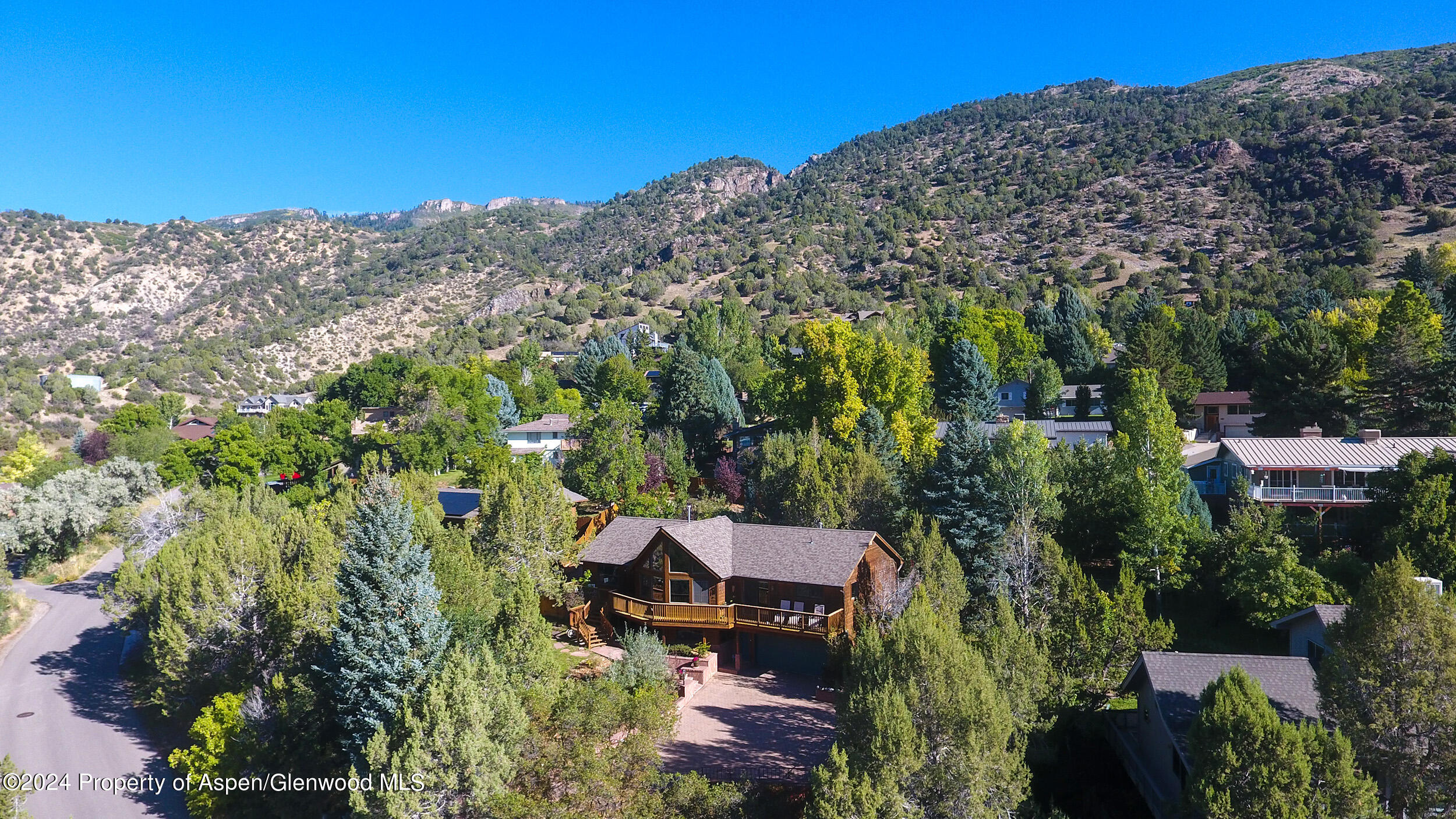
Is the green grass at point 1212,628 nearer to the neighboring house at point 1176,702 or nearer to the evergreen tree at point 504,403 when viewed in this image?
the neighboring house at point 1176,702

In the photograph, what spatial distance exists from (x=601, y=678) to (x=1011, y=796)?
1056 centimetres

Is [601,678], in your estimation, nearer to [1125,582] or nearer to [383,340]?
[1125,582]

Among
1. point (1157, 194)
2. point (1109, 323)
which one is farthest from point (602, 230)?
point (1109, 323)

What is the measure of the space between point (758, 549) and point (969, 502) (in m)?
8.66

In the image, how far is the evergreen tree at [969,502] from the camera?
30953 millimetres

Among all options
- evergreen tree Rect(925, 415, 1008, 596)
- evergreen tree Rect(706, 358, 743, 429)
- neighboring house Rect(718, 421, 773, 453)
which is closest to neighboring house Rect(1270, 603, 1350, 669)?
evergreen tree Rect(925, 415, 1008, 596)

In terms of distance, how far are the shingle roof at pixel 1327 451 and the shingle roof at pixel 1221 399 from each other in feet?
47.8

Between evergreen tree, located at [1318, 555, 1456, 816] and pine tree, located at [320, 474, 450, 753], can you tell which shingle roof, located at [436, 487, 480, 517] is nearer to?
pine tree, located at [320, 474, 450, 753]

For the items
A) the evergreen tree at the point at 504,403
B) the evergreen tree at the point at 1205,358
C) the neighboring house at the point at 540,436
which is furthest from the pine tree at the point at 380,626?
the evergreen tree at the point at 1205,358

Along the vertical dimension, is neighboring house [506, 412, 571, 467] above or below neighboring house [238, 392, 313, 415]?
below

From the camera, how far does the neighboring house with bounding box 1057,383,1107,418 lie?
194 ft

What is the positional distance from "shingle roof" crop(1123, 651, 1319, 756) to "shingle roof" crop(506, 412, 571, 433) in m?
45.4

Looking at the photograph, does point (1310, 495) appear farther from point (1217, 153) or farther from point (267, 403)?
point (1217, 153)

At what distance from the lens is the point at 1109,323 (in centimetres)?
8438
